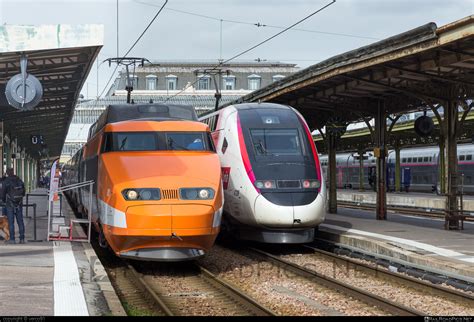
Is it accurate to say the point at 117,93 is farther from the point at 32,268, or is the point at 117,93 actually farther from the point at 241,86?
the point at 32,268

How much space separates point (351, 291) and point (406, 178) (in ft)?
132

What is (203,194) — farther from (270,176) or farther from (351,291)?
(270,176)

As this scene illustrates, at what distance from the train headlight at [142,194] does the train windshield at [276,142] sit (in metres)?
3.89

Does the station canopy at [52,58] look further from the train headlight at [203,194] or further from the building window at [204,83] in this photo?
the building window at [204,83]

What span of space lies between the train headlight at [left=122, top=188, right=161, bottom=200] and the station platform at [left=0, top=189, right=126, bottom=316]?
126cm

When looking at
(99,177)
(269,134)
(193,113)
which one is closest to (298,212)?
(269,134)

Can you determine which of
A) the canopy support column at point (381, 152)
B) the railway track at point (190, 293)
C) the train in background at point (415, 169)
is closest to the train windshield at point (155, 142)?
the railway track at point (190, 293)

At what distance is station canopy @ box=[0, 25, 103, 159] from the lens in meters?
14.2

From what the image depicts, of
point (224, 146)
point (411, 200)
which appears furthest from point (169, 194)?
point (411, 200)

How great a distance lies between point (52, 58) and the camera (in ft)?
58.4

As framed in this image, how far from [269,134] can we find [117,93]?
219ft

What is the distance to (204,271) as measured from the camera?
11688mm

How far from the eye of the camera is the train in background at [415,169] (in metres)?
40.6

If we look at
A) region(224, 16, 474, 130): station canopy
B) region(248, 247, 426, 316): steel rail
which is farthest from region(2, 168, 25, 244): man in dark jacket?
region(224, 16, 474, 130): station canopy
